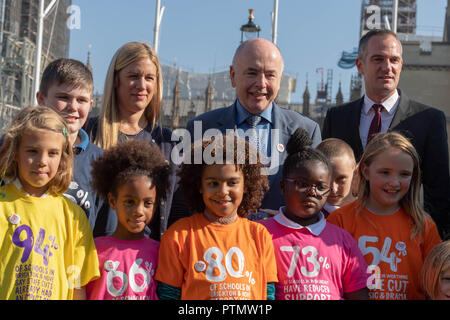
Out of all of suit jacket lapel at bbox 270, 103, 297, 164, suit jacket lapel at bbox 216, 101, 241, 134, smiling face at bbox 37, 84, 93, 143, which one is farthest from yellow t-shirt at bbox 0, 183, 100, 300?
suit jacket lapel at bbox 270, 103, 297, 164

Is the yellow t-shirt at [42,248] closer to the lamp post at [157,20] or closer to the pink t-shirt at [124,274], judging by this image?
the pink t-shirt at [124,274]

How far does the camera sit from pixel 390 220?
341 cm

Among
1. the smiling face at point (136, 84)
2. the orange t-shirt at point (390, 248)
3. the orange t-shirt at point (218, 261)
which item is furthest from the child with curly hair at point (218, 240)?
the smiling face at point (136, 84)

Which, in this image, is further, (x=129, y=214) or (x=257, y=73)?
(x=257, y=73)

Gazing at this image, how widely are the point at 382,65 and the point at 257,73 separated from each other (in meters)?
1.12

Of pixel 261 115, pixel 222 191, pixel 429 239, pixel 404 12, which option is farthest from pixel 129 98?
pixel 404 12

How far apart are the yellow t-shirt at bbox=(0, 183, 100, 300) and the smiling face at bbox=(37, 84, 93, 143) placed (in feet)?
2.09

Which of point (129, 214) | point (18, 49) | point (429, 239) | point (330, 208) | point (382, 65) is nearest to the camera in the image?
point (129, 214)

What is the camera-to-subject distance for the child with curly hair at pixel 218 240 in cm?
284

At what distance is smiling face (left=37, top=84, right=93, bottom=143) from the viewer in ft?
11.2

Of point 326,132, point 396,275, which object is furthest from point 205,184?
point 326,132

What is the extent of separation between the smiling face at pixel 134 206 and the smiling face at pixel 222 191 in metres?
0.33

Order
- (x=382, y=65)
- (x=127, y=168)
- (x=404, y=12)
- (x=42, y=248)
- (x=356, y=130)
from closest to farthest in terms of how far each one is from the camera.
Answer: (x=42, y=248), (x=127, y=168), (x=382, y=65), (x=356, y=130), (x=404, y=12)

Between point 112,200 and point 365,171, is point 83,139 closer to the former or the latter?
point 112,200
